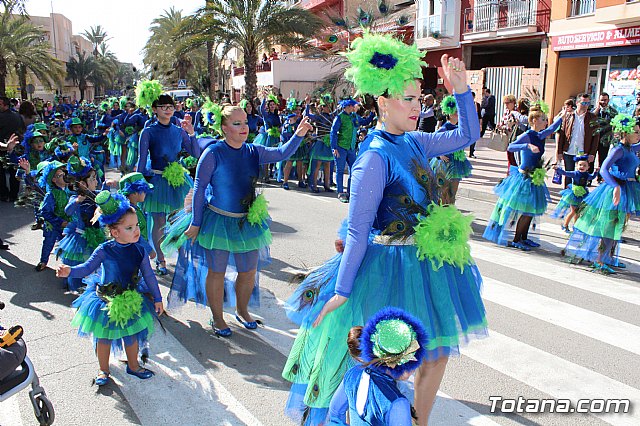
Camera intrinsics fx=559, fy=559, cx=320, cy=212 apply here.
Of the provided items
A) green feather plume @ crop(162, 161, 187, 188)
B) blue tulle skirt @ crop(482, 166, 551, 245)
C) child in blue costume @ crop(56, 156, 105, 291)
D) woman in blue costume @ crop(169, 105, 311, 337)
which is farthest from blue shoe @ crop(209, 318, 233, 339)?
blue tulle skirt @ crop(482, 166, 551, 245)

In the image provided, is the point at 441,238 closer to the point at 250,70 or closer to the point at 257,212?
the point at 257,212

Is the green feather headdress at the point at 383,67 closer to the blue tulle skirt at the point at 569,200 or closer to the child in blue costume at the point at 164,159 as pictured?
the child in blue costume at the point at 164,159

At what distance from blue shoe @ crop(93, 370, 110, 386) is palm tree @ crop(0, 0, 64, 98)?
3078cm

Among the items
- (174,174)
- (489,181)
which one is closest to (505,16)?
(489,181)

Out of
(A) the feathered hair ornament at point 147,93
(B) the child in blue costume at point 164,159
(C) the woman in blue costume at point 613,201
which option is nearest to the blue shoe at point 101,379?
(B) the child in blue costume at point 164,159

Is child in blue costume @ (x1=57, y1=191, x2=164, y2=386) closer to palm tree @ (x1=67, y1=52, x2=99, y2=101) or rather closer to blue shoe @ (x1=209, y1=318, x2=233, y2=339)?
blue shoe @ (x1=209, y1=318, x2=233, y2=339)

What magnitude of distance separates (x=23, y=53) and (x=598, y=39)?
3023 centimetres

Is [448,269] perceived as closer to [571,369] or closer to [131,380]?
[571,369]

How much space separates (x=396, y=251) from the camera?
3180 mm

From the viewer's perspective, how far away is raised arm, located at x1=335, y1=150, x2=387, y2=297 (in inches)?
118

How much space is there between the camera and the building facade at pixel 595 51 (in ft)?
59.5

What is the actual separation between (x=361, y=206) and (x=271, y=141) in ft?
36.2

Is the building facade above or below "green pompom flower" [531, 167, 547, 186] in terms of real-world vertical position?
above

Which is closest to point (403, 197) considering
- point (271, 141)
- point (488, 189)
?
point (488, 189)
